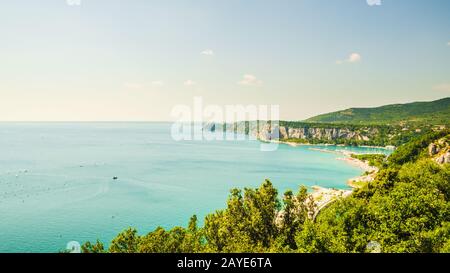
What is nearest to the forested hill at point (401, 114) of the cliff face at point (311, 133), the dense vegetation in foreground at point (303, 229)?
the cliff face at point (311, 133)

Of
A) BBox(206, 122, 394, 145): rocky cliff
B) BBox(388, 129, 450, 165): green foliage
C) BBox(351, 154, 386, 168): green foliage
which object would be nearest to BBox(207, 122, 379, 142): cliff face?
BBox(206, 122, 394, 145): rocky cliff

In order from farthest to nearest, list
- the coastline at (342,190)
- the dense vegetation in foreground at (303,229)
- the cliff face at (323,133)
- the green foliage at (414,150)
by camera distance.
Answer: the cliff face at (323,133)
the green foliage at (414,150)
the coastline at (342,190)
the dense vegetation in foreground at (303,229)

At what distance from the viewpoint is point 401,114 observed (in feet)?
360

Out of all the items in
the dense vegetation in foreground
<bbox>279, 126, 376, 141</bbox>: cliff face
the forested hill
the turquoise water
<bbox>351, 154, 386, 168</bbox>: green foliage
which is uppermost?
the forested hill

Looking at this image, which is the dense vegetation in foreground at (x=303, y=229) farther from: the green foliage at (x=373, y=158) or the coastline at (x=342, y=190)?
the green foliage at (x=373, y=158)

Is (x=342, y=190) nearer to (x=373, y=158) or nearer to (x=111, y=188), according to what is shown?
(x=373, y=158)

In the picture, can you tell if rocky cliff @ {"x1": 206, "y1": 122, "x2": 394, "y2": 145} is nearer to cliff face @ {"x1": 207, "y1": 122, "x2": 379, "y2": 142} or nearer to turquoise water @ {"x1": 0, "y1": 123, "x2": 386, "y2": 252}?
cliff face @ {"x1": 207, "y1": 122, "x2": 379, "y2": 142}

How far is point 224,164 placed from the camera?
56.5 meters

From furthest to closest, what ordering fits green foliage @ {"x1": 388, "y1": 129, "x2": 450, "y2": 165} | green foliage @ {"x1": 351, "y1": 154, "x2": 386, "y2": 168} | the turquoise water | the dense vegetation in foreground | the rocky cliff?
1. the rocky cliff
2. green foliage @ {"x1": 351, "y1": 154, "x2": 386, "y2": 168}
3. green foliage @ {"x1": 388, "y1": 129, "x2": 450, "y2": 165}
4. the turquoise water
5. the dense vegetation in foreground

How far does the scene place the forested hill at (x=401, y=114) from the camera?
80.1 m

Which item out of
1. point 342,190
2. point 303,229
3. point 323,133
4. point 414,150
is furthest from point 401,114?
point 303,229

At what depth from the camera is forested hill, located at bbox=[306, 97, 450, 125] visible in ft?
263

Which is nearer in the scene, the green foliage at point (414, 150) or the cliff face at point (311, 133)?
the green foliage at point (414, 150)
